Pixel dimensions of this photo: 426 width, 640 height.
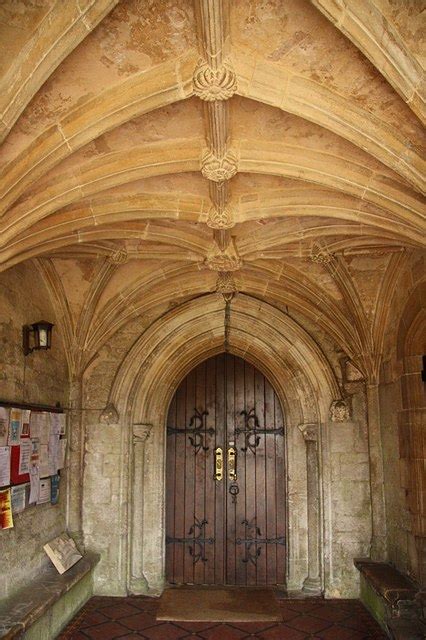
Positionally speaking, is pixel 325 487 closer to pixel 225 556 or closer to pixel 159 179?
pixel 225 556

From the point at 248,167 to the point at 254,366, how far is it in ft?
12.1

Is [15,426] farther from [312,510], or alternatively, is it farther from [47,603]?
[312,510]

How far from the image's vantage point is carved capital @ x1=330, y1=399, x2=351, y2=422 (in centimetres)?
623

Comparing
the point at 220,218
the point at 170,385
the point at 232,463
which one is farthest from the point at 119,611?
the point at 220,218

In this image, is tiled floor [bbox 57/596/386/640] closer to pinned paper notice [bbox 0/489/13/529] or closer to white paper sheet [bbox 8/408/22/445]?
pinned paper notice [bbox 0/489/13/529]

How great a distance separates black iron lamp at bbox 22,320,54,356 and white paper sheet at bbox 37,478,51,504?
1.23m

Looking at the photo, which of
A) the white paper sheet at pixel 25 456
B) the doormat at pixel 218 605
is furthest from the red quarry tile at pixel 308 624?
the white paper sheet at pixel 25 456

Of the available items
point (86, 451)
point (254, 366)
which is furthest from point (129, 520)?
point (254, 366)

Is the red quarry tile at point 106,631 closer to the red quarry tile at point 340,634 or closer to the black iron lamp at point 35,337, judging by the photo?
the red quarry tile at point 340,634

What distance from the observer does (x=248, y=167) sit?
390cm

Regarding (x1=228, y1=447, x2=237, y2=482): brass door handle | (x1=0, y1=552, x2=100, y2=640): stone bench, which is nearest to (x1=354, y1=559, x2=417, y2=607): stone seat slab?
(x1=228, y1=447, x2=237, y2=482): brass door handle

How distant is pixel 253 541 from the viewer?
6.88 m

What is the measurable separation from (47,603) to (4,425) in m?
1.35

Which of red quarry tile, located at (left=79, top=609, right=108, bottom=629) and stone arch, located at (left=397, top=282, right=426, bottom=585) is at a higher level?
stone arch, located at (left=397, top=282, right=426, bottom=585)
